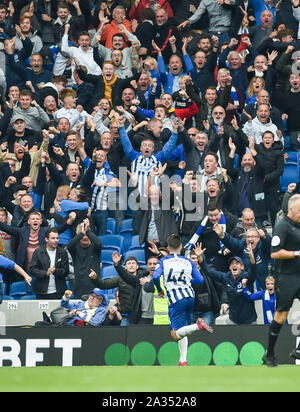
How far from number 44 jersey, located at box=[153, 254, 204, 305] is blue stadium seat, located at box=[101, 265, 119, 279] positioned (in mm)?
3307

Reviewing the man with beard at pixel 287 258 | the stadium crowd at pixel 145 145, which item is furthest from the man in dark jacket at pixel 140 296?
the man with beard at pixel 287 258

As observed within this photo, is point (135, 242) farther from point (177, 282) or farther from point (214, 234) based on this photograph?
point (177, 282)

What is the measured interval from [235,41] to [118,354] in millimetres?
6982

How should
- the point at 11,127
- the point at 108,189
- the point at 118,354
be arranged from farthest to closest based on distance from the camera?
the point at 11,127
the point at 108,189
the point at 118,354

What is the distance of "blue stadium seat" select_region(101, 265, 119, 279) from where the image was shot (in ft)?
54.3

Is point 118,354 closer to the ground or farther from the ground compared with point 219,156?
closer to the ground

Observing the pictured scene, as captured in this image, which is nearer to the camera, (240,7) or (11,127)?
(11,127)

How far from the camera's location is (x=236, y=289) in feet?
48.8

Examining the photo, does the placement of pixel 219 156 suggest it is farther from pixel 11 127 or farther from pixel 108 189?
pixel 11 127

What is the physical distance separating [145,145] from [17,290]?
3.10 metres

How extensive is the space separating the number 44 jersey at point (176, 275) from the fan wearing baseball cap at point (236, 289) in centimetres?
170

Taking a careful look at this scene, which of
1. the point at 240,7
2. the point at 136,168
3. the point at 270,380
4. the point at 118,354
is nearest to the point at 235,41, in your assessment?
the point at 240,7

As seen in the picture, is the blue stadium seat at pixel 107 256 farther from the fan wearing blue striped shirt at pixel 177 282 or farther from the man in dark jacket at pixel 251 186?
the fan wearing blue striped shirt at pixel 177 282

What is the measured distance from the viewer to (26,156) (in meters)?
17.3
